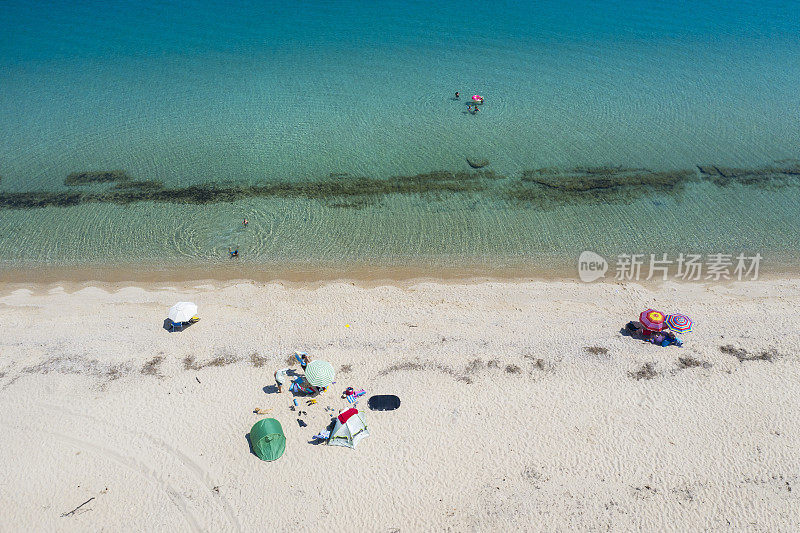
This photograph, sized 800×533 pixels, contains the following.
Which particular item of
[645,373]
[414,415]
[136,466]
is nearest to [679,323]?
[645,373]

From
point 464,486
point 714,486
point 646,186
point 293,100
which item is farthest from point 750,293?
point 293,100

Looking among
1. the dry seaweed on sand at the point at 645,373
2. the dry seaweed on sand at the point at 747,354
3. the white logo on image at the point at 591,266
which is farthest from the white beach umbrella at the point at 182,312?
the dry seaweed on sand at the point at 747,354

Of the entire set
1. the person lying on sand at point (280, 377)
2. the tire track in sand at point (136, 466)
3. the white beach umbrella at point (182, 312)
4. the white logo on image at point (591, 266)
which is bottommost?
the tire track in sand at point (136, 466)

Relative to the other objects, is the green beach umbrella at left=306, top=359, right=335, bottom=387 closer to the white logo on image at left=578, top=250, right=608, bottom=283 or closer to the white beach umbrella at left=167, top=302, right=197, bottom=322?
the white beach umbrella at left=167, top=302, right=197, bottom=322

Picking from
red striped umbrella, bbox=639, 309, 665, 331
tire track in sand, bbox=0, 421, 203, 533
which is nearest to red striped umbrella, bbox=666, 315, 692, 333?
red striped umbrella, bbox=639, 309, 665, 331

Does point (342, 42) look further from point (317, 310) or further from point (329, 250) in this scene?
point (317, 310)

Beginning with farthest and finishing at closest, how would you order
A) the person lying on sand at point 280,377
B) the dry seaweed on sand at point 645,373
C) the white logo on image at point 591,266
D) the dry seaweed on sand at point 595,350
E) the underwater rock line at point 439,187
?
1. the underwater rock line at point 439,187
2. the white logo on image at point 591,266
3. the dry seaweed on sand at point 595,350
4. the dry seaweed on sand at point 645,373
5. the person lying on sand at point 280,377

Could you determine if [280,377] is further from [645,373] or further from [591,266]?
[591,266]

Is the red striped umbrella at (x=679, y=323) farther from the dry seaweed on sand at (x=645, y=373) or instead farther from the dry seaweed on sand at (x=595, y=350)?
the dry seaweed on sand at (x=595, y=350)
